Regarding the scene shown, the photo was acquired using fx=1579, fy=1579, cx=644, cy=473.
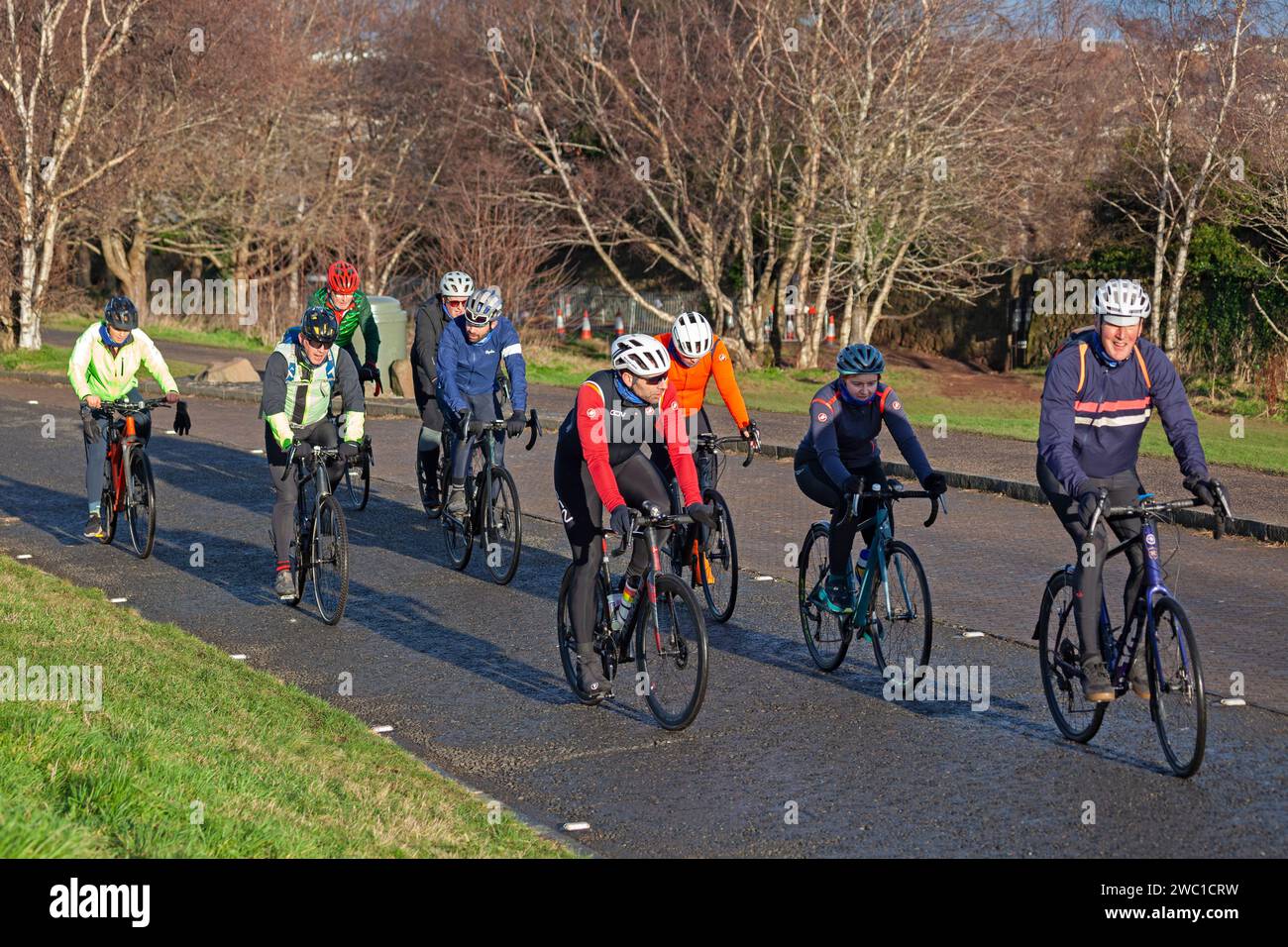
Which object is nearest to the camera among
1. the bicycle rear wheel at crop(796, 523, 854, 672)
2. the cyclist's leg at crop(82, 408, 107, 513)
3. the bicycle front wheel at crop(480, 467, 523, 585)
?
the bicycle rear wheel at crop(796, 523, 854, 672)

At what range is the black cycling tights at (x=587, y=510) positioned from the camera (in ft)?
24.9

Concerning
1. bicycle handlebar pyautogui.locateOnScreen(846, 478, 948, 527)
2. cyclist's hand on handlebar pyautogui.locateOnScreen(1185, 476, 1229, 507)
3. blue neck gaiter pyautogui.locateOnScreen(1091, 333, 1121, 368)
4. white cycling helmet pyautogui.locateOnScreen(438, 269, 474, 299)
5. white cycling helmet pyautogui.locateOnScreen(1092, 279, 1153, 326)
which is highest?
white cycling helmet pyautogui.locateOnScreen(438, 269, 474, 299)

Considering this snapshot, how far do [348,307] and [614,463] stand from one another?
4587 mm

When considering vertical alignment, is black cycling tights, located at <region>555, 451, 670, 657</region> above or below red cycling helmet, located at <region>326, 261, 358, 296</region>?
below

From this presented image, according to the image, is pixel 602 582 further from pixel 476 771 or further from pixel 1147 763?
pixel 1147 763

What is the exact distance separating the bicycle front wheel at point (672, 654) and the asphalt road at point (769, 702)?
0.45 feet

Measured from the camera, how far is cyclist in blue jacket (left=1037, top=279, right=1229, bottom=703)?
6.77 m

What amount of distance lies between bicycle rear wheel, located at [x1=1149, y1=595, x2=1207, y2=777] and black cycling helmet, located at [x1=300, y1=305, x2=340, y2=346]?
212 inches

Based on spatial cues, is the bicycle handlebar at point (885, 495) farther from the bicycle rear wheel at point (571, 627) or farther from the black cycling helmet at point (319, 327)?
the black cycling helmet at point (319, 327)

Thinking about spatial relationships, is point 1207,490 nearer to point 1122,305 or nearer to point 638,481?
point 1122,305

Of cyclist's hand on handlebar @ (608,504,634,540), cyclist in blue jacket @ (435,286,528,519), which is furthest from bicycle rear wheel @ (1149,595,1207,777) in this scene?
cyclist in blue jacket @ (435,286,528,519)

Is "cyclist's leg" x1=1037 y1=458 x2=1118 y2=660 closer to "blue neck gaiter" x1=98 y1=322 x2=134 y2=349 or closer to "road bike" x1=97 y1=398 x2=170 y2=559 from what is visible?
"road bike" x1=97 y1=398 x2=170 y2=559

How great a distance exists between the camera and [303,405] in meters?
9.91

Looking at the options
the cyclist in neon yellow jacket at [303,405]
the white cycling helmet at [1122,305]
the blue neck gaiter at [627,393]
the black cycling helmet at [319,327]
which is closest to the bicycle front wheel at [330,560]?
the cyclist in neon yellow jacket at [303,405]
